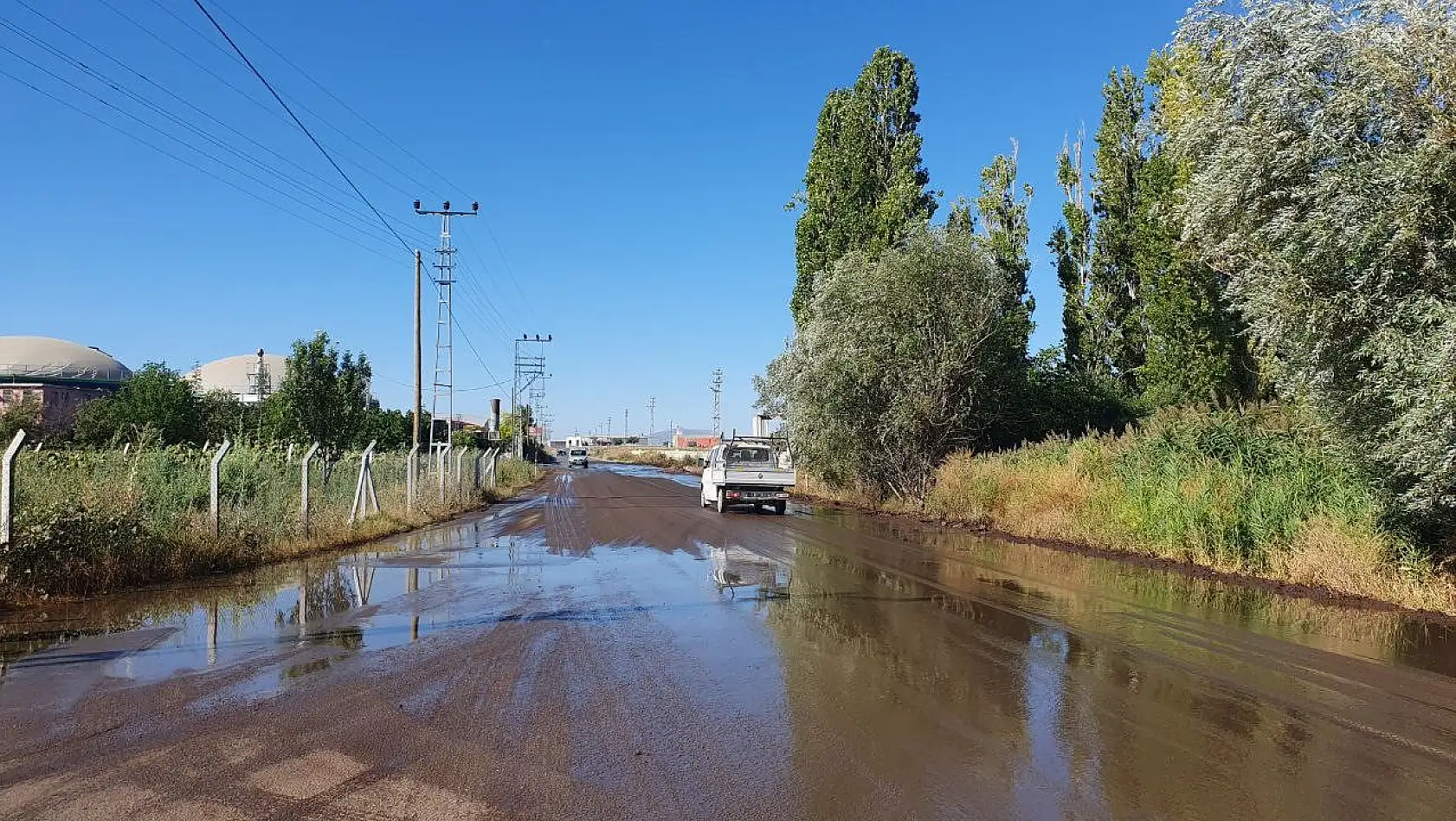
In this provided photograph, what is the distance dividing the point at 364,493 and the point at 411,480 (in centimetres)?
362

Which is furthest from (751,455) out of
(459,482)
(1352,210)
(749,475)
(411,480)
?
(1352,210)

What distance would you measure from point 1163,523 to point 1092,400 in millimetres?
14887

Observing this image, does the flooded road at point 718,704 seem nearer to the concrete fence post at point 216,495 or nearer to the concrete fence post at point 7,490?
the concrete fence post at point 7,490

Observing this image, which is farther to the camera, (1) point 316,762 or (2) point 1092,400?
(2) point 1092,400

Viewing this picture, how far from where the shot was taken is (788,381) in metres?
31.2

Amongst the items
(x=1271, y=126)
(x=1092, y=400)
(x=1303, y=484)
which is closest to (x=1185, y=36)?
(x=1271, y=126)

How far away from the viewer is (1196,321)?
25.8m

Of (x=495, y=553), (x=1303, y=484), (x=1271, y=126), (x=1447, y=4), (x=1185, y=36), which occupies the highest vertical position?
(x=1185, y=36)

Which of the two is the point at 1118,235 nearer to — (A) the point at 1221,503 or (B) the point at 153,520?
(A) the point at 1221,503

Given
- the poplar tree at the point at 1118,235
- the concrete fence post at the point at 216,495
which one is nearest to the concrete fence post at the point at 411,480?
the concrete fence post at the point at 216,495

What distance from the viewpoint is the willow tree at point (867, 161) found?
32.3 metres

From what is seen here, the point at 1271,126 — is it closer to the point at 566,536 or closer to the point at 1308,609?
the point at 1308,609

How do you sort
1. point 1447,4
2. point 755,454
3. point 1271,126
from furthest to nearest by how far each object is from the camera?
1. point 755,454
2. point 1271,126
3. point 1447,4

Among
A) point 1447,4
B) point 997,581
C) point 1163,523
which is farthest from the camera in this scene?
point 1163,523
